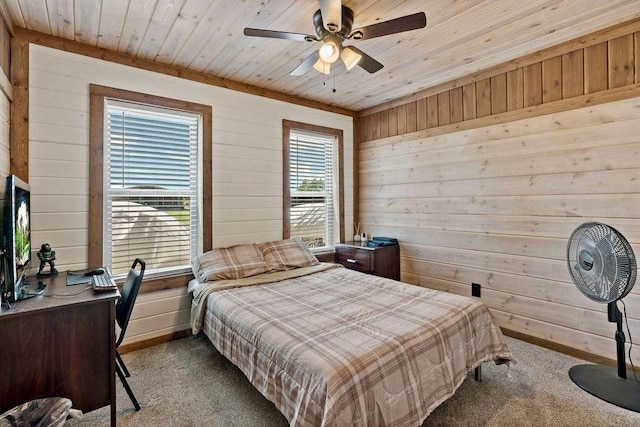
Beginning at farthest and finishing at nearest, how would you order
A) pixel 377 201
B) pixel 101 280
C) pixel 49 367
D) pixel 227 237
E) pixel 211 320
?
pixel 377 201 < pixel 227 237 < pixel 211 320 < pixel 101 280 < pixel 49 367

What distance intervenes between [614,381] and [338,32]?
3.06 m

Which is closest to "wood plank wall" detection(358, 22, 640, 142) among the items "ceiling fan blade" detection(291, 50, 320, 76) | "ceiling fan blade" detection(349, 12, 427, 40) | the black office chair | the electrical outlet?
"ceiling fan blade" detection(349, 12, 427, 40)

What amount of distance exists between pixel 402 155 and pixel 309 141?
121cm

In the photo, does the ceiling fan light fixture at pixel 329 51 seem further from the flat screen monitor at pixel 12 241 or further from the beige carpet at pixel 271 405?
the beige carpet at pixel 271 405

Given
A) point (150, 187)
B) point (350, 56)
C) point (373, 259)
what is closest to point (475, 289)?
point (373, 259)

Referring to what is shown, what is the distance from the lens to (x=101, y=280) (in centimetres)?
207

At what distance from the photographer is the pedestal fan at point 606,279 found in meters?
1.95

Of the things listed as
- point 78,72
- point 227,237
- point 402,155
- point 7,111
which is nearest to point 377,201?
point 402,155

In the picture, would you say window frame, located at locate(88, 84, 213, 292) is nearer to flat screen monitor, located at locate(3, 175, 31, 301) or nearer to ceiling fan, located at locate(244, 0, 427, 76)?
flat screen monitor, located at locate(3, 175, 31, 301)

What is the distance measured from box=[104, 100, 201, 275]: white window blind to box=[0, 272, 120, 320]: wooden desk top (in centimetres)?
85

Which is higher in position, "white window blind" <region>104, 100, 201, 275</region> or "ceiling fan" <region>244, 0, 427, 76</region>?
"ceiling fan" <region>244, 0, 427, 76</region>

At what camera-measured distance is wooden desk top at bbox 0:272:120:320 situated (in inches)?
60.9

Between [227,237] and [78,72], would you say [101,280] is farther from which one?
[78,72]

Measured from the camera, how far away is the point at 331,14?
5.94ft
